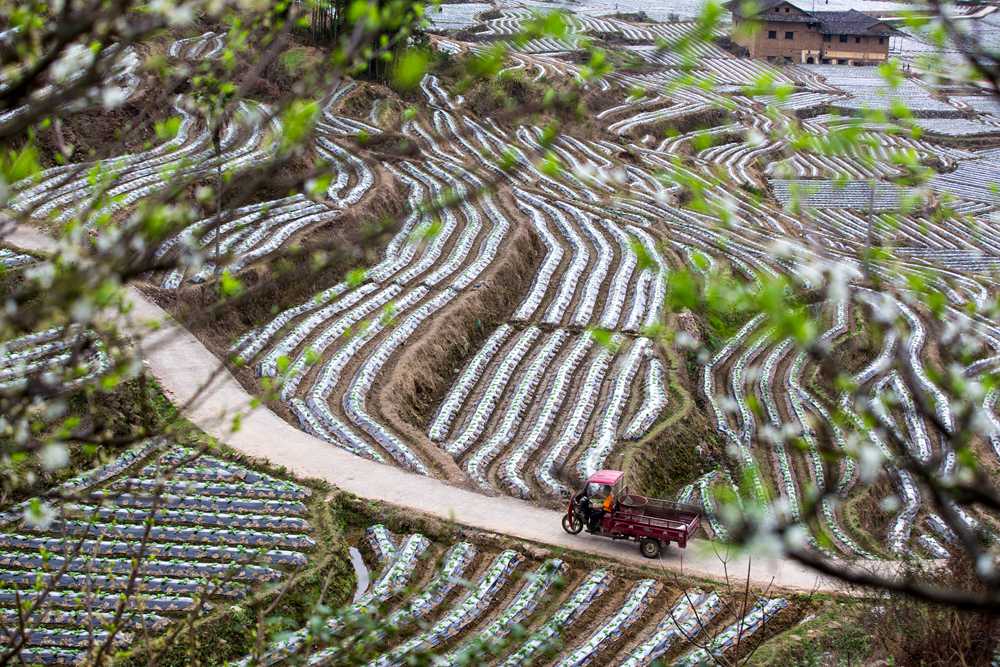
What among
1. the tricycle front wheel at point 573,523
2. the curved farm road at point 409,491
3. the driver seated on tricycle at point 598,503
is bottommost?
the curved farm road at point 409,491

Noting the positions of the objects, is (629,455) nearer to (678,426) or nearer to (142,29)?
(678,426)

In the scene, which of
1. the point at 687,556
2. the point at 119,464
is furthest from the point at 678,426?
the point at 119,464

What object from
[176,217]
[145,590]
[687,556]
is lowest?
[687,556]

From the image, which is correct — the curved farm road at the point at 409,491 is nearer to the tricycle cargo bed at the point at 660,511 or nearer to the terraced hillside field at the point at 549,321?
the tricycle cargo bed at the point at 660,511

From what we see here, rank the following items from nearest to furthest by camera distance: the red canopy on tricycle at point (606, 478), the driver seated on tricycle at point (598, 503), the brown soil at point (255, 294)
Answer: the driver seated on tricycle at point (598, 503) → the red canopy on tricycle at point (606, 478) → the brown soil at point (255, 294)

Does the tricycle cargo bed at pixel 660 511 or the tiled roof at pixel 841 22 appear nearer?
the tricycle cargo bed at pixel 660 511

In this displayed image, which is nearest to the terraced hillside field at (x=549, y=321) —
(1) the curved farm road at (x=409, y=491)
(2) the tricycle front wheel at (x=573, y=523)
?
(1) the curved farm road at (x=409, y=491)

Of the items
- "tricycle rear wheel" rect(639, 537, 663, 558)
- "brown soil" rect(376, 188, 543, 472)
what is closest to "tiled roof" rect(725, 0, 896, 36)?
"brown soil" rect(376, 188, 543, 472)
